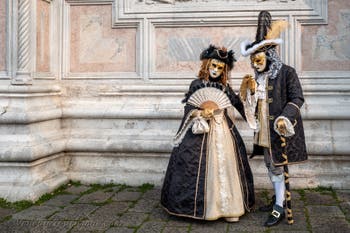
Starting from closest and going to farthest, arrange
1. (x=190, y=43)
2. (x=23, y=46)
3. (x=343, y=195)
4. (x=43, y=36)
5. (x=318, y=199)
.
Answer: (x=318, y=199), (x=343, y=195), (x=23, y=46), (x=43, y=36), (x=190, y=43)

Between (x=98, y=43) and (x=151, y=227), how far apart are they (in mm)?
2795

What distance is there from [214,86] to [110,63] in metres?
2.05

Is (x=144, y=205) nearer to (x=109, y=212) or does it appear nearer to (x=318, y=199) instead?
(x=109, y=212)

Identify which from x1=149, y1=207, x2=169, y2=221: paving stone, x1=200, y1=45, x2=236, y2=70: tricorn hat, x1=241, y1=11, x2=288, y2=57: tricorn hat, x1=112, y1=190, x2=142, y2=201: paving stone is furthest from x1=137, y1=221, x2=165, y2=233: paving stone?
x1=241, y1=11, x2=288, y2=57: tricorn hat

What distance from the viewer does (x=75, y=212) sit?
194 inches

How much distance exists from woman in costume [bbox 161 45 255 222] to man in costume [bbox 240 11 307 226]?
218mm

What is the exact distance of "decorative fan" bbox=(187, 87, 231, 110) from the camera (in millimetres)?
4633

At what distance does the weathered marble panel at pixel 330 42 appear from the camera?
5945 millimetres

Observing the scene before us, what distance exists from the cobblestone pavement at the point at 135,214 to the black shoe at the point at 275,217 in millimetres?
51

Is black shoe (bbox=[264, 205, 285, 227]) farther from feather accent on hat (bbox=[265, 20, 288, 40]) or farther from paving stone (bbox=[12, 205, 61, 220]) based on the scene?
paving stone (bbox=[12, 205, 61, 220])

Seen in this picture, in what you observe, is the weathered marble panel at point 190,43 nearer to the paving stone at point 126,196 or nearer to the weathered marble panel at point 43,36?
the weathered marble panel at point 43,36

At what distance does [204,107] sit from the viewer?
4.63 metres

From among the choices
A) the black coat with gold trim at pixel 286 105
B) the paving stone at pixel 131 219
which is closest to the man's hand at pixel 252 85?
the black coat with gold trim at pixel 286 105

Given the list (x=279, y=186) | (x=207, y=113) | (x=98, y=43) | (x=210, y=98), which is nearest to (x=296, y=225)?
(x=279, y=186)
